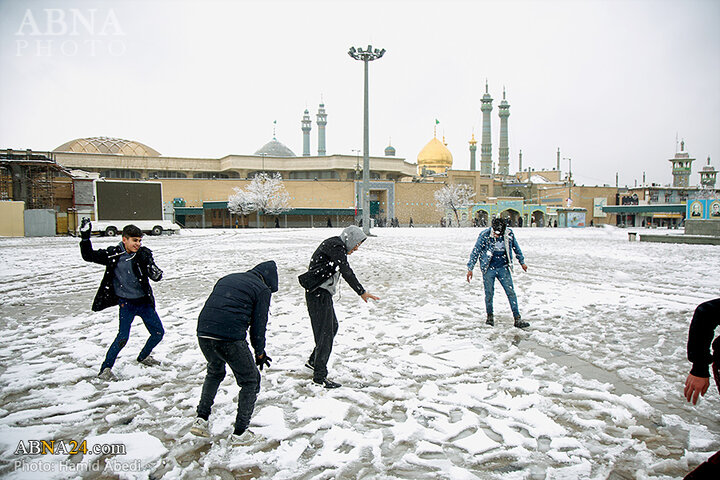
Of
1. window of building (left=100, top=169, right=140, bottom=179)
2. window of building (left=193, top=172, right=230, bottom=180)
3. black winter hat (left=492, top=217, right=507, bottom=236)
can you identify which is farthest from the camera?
window of building (left=193, top=172, right=230, bottom=180)

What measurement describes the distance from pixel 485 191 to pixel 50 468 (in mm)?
72395

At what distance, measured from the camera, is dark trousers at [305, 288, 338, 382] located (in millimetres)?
4176

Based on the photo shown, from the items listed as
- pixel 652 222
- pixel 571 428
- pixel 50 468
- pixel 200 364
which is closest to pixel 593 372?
pixel 571 428

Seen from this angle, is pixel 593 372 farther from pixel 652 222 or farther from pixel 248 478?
pixel 652 222

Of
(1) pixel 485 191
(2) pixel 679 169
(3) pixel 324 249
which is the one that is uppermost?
(2) pixel 679 169

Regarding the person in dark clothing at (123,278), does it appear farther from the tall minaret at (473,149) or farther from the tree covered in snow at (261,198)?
the tall minaret at (473,149)

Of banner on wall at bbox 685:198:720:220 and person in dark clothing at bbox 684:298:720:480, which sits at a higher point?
banner on wall at bbox 685:198:720:220

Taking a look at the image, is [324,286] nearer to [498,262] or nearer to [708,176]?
[498,262]

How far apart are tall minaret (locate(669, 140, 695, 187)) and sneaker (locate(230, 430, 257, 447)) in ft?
361

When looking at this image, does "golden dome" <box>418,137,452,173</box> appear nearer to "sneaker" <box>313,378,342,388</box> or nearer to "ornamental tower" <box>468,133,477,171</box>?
"ornamental tower" <box>468,133,477,171</box>

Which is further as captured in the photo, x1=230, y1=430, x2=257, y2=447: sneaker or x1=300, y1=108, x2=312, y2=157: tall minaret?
x1=300, y1=108, x2=312, y2=157: tall minaret

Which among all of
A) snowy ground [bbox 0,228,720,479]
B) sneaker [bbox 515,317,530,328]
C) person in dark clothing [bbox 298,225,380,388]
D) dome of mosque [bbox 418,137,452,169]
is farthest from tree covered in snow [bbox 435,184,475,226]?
person in dark clothing [bbox 298,225,380,388]

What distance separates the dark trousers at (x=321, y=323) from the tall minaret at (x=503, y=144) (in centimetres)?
8387

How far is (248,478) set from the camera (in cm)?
286
